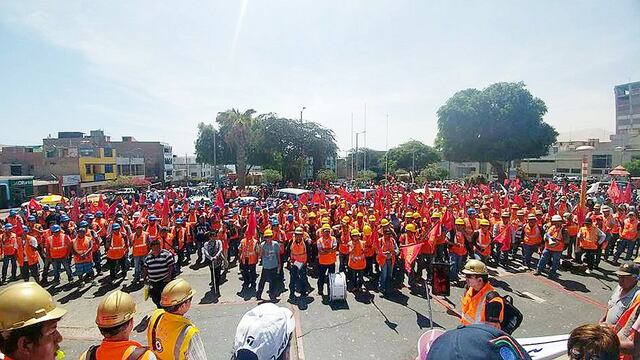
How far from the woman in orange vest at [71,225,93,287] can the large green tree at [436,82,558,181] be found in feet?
121

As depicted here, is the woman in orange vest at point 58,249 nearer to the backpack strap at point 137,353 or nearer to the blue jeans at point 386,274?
the blue jeans at point 386,274

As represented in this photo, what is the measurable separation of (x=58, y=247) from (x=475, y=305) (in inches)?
399

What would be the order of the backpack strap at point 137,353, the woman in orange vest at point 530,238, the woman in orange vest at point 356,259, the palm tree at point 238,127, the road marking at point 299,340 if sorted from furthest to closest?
the palm tree at point 238,127 → the woman in orange vest at point 530,238 → the woman in orange vest at point 356,259 → the road marking at point 299,340 → the backpack strap at point 137,353

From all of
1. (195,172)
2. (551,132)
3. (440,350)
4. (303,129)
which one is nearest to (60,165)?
(303,129)

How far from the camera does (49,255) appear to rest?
8805 millimetres

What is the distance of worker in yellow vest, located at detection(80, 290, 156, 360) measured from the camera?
7.07 feet

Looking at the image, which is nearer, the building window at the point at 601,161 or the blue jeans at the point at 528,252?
the blue jeans at the point at 528,252

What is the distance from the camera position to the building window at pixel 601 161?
161 ft

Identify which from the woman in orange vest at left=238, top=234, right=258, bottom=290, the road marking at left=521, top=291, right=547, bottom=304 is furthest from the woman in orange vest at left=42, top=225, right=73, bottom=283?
the road marking at left=521, top=291, right=547, bottom=304

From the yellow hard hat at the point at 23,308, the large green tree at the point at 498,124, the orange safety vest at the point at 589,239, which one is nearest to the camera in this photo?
the yellow hard hat at the point at 23,308

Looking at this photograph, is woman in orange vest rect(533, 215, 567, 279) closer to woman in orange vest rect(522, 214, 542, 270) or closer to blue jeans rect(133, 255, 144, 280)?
woman in orange vest rect(522, 214, 542, 270)

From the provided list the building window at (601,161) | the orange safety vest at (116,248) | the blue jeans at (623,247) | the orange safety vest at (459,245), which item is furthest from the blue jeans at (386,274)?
the building window at (601,161)

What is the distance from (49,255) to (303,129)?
32775 millimetres

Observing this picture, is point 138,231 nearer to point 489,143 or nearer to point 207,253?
point 207,253
